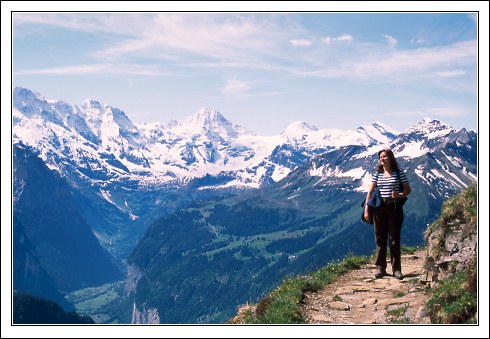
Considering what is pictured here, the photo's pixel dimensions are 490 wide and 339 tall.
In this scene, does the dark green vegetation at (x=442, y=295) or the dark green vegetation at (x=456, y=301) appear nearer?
the dark green vegetation at (x=456, y=301)

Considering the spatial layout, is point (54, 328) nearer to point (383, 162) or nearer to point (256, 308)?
point (256, 308)

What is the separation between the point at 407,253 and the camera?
31.7 metres

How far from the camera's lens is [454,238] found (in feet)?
62.7

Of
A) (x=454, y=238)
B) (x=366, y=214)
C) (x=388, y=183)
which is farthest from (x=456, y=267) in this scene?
(x=366, y=214)

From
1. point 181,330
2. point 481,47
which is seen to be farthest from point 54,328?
point 481,47

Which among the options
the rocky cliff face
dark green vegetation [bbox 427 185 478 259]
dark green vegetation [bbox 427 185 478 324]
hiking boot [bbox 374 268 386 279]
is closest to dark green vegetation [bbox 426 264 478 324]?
dark green vegetation [bbox 427 185 478 324]

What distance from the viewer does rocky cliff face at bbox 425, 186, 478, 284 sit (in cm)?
1855

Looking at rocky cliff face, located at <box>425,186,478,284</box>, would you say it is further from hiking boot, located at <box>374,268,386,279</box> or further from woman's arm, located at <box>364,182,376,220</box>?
hiking boot, located at <box>374,268,386,279</box>

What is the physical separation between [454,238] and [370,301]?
3634 mm

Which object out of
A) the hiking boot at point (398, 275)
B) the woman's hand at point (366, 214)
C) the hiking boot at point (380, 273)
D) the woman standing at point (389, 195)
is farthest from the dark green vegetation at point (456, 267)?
the hiking boot at point (380, 273)

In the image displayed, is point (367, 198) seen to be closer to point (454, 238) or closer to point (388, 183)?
point (388, 183)

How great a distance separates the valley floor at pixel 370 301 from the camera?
18.3 m

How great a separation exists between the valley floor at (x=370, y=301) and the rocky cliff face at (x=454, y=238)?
109cm

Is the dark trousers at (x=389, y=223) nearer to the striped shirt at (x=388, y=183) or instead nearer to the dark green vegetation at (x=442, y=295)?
the striped shirt at (x=388, y=183)
